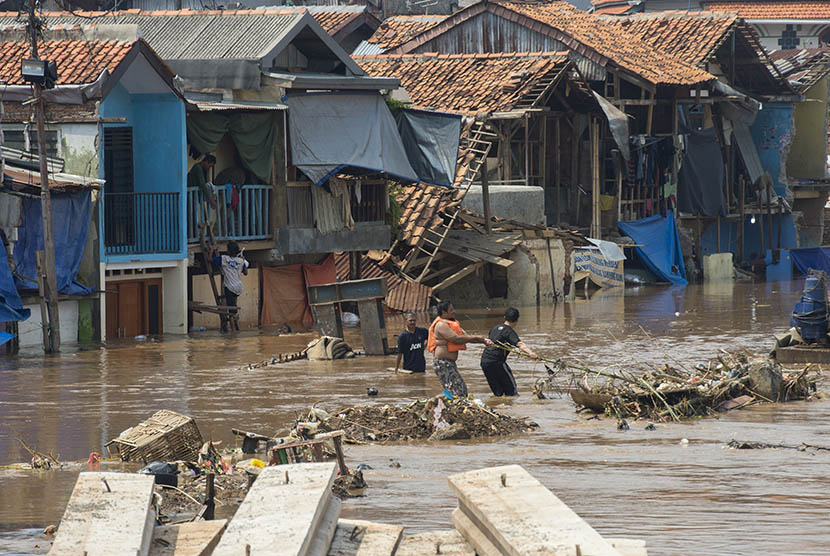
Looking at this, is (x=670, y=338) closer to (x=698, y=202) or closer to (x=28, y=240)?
(x=28, y=240)

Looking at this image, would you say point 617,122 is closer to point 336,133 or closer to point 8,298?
point 336,133

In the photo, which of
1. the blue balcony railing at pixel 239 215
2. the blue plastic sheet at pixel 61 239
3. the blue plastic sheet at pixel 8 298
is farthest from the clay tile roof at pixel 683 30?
the blue plastic sheet at pixel 8 298

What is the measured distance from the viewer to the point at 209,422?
14.2 meters

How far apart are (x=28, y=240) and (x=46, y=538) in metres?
12.2

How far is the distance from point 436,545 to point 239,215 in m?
16.9

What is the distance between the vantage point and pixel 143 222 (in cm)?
2264

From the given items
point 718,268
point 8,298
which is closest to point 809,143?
point 718,268

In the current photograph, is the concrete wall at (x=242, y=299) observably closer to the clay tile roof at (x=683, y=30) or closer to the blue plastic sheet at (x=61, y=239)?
the blue plastic sheet at (x=61, y=239)

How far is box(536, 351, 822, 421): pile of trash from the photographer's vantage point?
1434cm

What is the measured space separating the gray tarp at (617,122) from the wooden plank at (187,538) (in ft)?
85.0

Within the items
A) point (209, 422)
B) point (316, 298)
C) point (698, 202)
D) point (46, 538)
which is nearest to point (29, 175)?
point (316, 298)

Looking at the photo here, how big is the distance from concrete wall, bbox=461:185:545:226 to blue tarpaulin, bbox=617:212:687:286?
4.43m

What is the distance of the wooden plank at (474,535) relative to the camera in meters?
7.57

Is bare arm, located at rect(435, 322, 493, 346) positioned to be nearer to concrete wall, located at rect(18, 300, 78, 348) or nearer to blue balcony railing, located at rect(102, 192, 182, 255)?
concrete wall, located at rect(18, 300, 78, 348)
